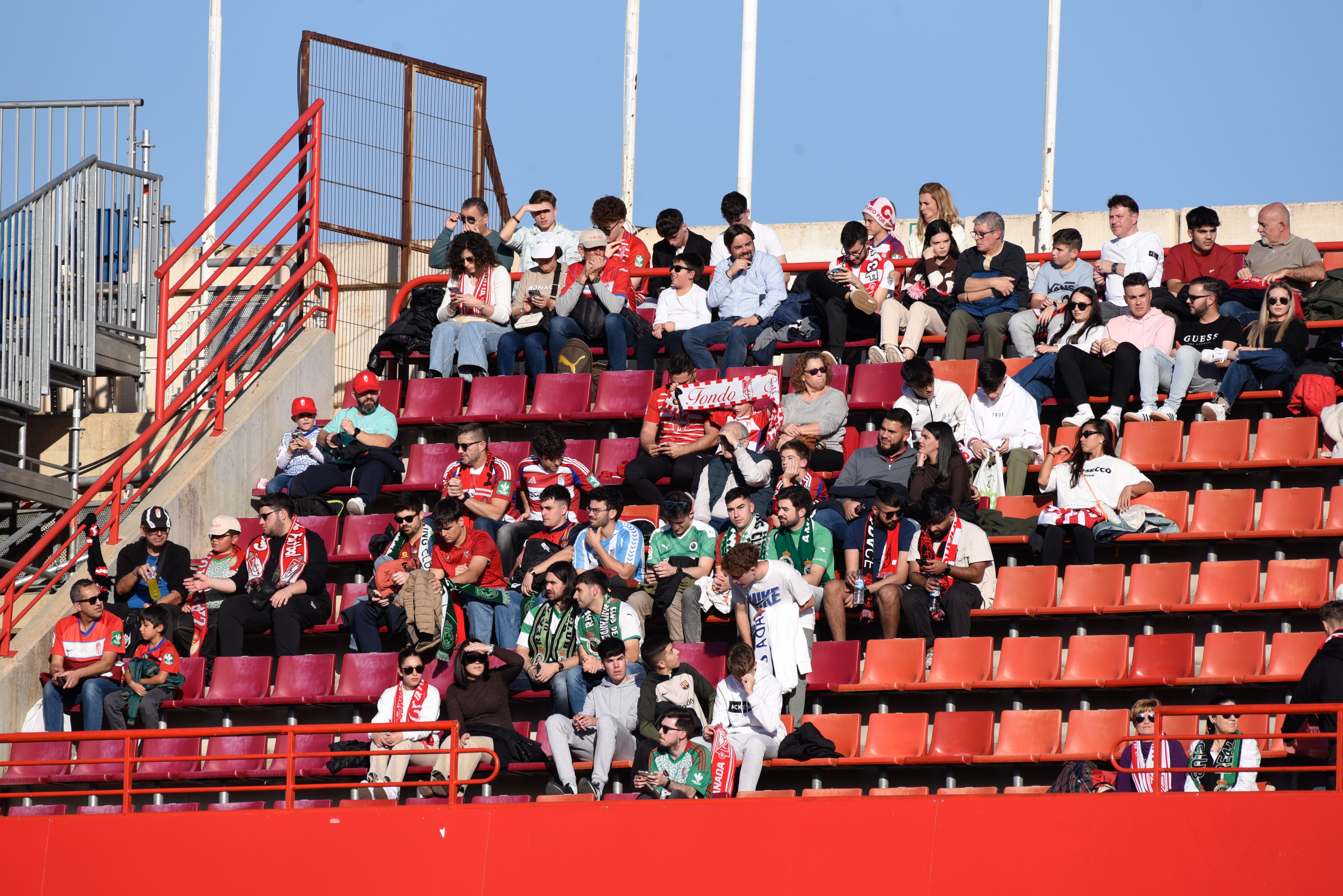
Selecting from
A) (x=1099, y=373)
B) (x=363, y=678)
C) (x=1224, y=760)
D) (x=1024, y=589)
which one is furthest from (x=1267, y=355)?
(x=363, y=678)

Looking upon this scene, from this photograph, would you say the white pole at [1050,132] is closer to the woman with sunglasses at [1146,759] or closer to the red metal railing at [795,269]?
the red metal railing at [795,269]

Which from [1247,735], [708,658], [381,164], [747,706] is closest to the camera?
[1247,735]

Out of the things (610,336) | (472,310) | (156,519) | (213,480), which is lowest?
(156,519)

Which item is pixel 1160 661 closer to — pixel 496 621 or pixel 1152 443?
pixel 1152 443

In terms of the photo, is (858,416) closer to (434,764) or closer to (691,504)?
(691,504)

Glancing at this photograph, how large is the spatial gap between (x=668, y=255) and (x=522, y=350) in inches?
57.2

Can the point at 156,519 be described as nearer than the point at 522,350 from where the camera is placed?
Yes

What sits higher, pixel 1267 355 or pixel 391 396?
pixel 1267 355

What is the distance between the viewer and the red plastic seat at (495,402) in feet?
39.7

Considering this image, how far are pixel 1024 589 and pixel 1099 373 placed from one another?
6.17ft

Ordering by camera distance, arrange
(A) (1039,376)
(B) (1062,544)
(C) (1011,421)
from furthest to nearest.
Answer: (A) (1039,376)
(C) (1011,421)
(B) (1062,544)

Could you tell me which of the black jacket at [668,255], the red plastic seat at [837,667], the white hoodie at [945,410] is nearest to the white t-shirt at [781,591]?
the red plastic seat at [837,667]

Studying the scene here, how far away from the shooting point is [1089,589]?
9539 mm

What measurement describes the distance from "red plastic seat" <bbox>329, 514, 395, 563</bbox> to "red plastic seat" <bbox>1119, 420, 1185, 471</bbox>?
4.56m
